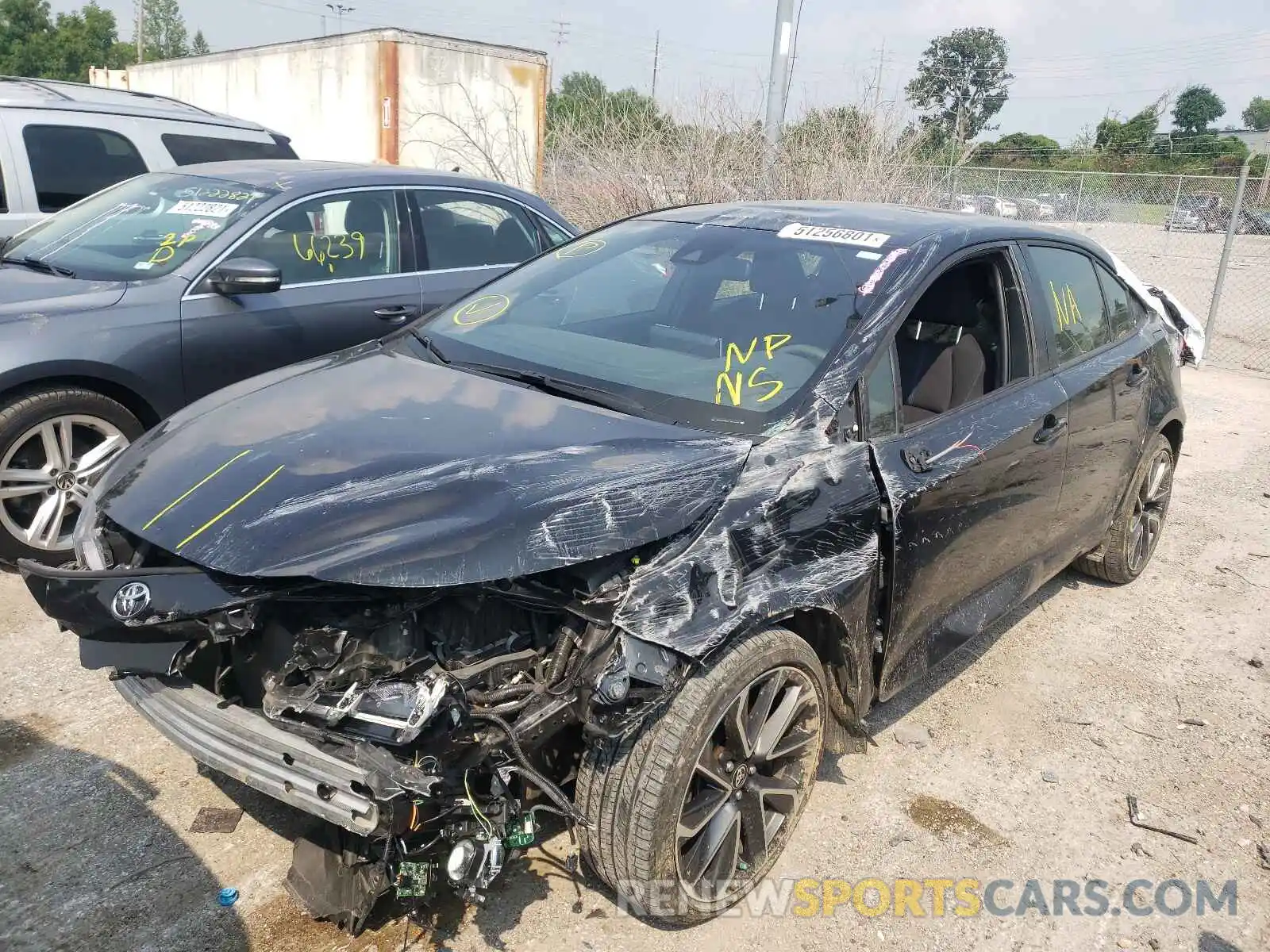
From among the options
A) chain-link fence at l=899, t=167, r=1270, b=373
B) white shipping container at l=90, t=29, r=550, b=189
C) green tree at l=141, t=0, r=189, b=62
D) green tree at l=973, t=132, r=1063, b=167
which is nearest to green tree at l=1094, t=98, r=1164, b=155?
green tree at l=973, t=132, r=1063, b=167

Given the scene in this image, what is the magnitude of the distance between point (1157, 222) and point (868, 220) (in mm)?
20396

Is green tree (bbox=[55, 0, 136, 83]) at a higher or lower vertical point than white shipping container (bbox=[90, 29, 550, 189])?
higher

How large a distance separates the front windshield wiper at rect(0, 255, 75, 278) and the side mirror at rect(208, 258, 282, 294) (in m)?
0.72

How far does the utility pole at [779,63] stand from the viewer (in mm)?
10094

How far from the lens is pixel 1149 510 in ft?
16.4

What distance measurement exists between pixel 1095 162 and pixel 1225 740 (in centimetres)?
3548

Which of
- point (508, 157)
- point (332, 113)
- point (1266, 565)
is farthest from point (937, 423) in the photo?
point (332, 113)

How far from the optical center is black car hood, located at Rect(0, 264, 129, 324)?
4105 mm

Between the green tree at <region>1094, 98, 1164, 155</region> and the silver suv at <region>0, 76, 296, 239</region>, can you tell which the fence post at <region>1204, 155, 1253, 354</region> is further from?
the green tree at <region>1094, 98, 1164, 155</region>

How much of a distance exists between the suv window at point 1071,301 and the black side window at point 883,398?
1.07 meters

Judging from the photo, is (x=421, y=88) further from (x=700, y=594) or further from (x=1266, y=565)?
(x=700, y=594)

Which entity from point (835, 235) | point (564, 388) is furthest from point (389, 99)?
point (564, 388)

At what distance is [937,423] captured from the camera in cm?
308

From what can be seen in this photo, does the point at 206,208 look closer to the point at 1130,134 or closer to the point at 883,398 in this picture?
the point at 883,398
